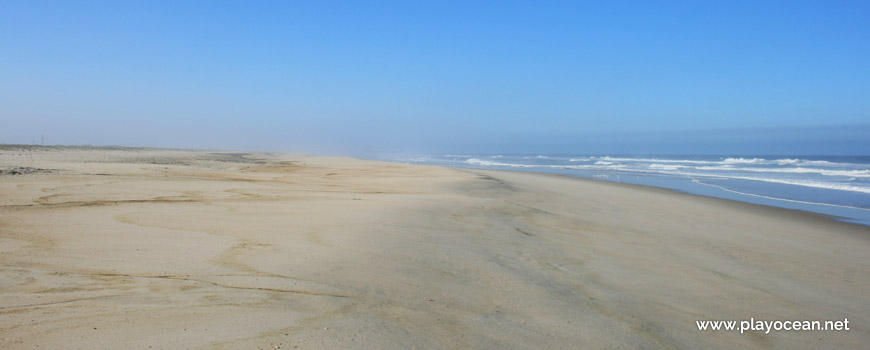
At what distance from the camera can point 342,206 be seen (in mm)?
8297

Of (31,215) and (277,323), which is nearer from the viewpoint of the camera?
(277,323)

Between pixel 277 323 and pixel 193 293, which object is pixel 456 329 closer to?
pixel 277 323

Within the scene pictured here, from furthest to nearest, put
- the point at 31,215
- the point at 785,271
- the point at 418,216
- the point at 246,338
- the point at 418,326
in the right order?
1. the point at 418,216
2. the point at 785,271
3. the point at 31,215
4. the point at 418,326
5. the point at 246,338

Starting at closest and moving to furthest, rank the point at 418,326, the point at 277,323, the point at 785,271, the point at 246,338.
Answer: the point at 246,338
the point at 277,323
the point at 418,326
the point at 785,271

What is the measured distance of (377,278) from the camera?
434 cm

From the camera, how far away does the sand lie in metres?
3.04

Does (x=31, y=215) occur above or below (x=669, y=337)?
above

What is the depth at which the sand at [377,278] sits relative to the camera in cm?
304

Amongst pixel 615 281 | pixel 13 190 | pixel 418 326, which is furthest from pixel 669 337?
pixel 13 190

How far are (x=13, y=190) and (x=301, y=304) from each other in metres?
8.07

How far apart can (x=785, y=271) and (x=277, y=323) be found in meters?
→ 6.78

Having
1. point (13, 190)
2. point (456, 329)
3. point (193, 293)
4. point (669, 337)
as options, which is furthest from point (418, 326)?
point (13, 190)

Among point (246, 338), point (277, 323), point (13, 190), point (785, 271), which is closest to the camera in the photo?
point (246, 338)

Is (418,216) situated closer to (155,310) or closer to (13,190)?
(155,310)
